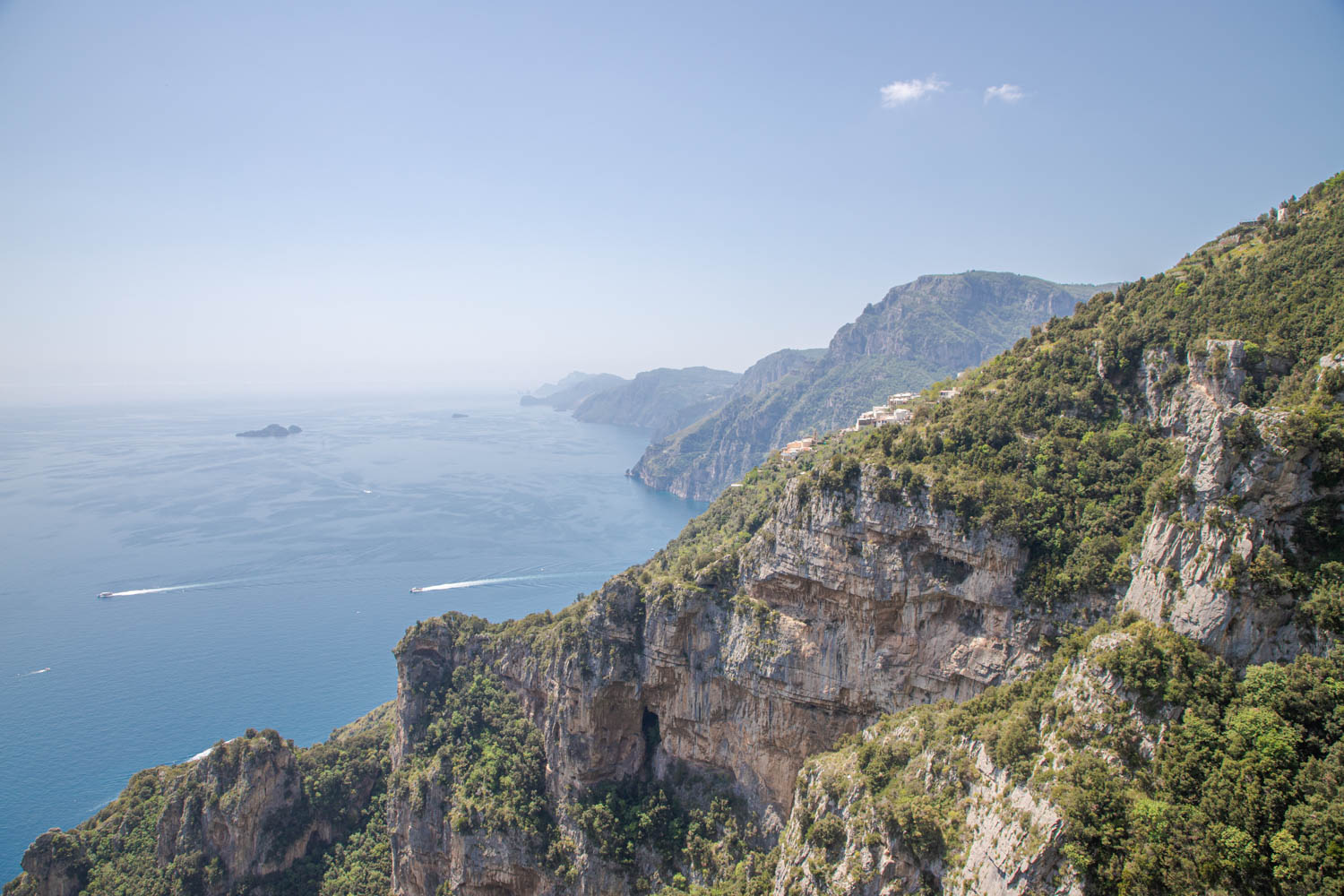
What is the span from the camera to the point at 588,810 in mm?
34312

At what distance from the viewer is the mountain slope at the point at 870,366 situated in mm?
156875

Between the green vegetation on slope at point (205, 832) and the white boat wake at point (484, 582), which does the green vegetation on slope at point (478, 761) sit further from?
the white boat wake at point (484, 582)

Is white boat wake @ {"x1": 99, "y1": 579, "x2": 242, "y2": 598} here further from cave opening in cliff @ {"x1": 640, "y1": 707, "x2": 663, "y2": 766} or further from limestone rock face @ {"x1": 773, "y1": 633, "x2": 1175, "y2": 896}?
limestone rock face @ {"x1": 773, "y1": 633, "x2": 1175, "y2": 896}

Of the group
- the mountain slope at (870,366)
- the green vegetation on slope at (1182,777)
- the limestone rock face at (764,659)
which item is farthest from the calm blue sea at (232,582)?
the green vegetation on slope at (1182,777)

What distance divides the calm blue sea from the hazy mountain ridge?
1798cm

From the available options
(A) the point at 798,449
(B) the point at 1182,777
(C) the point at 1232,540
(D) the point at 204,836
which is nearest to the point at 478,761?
(D) the point at 204,836

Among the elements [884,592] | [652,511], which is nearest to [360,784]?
[884,592]

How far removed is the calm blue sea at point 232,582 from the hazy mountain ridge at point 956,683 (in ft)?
59.0

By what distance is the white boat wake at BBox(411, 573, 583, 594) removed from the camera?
88375 millimetres

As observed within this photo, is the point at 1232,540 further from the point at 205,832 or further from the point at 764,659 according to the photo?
the point at 205,832

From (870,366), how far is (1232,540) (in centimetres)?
15352

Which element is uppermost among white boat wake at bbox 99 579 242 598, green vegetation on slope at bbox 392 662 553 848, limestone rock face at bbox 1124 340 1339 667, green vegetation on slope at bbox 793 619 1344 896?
limestone rock face at bbox 1124 340 1339 667

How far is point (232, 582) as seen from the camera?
87750mm

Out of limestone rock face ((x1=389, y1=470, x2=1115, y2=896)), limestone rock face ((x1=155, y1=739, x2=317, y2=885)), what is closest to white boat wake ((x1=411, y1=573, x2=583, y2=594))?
limestone rock face ((x1=155, y1=739, x2=317, y2=885))
